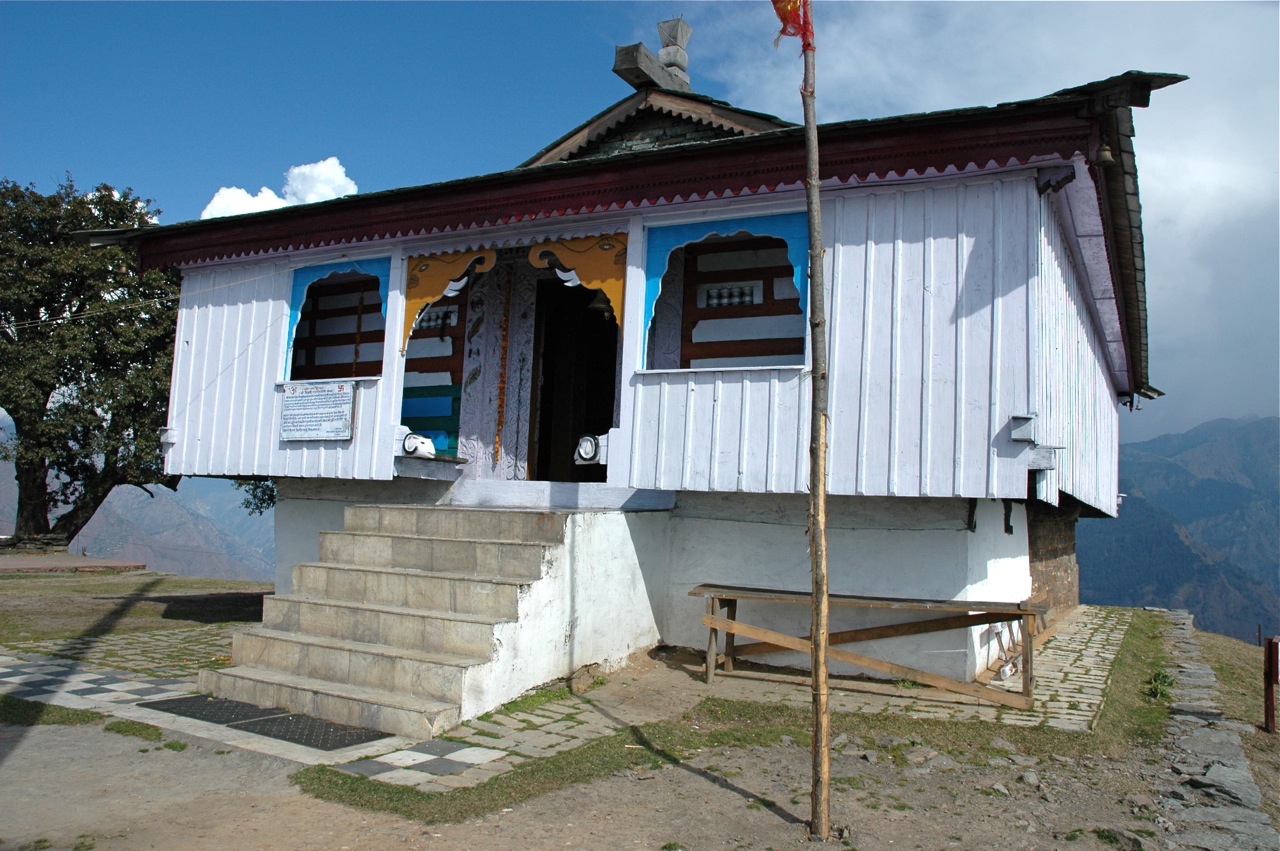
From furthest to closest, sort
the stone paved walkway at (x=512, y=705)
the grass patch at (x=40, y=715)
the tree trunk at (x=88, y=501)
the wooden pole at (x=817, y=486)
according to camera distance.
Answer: the tree trunk at (x=88, y=501) < the grass patch at (x=40, y=715) < the stone paved walkway at (x=512, y=705) < the wooden pole at (x=817, y=486)

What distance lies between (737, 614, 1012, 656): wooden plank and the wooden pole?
296 centimetres

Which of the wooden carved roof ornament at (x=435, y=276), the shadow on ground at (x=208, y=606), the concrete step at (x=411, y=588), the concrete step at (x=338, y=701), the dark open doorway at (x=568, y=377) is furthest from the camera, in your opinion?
the shadow on ground at (x=208, y=606)

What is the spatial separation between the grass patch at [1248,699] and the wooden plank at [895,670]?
4.79ft

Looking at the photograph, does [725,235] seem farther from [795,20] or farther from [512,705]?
[512,705]

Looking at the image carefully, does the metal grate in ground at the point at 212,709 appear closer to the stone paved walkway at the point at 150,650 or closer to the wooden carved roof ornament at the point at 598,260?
the stone paved walkway at the point at 150,650

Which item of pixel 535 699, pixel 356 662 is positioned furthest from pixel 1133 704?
pixel 356 662

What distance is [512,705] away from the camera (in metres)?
6.40

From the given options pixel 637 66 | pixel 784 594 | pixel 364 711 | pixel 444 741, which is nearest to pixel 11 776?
pixel 364 711

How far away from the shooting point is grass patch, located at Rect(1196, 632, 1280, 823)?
5578 mm

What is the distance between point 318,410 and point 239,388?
1344mm

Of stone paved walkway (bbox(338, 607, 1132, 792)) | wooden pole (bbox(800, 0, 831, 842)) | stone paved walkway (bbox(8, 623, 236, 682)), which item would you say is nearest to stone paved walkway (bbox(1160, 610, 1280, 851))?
stone paved walkway (bbox(338, 607, 1132, 792))

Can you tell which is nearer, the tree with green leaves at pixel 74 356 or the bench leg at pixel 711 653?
the bench leg at pixel 711 653

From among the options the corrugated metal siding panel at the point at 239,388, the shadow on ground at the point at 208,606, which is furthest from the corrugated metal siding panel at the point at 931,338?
the shadow on ground at the point at 208,606

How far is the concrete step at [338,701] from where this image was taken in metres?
5.77
